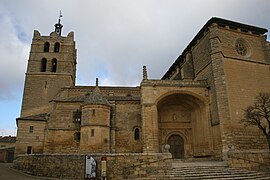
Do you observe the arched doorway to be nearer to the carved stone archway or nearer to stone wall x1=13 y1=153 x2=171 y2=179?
the carved stone archway

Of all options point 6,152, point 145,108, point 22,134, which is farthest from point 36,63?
point 145,108

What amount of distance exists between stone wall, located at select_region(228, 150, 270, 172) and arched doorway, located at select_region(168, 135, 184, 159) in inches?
321

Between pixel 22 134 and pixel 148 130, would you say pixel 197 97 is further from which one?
pixel 22 134

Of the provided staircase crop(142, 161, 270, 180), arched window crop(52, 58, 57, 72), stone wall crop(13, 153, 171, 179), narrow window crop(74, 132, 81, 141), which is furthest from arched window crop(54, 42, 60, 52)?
staircase crop(142, 161, 270, 180)

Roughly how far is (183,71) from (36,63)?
18544 mm

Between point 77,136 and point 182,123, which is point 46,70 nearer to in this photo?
point 77,136

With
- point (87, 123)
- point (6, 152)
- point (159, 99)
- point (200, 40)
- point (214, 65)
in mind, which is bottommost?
point (6, 152)

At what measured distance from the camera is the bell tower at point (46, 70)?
2730cm

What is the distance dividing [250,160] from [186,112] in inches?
370

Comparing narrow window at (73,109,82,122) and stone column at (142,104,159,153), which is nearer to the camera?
stone column at (142,104,159,153)

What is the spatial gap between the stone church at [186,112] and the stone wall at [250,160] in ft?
9.75

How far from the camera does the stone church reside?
57.1 ft

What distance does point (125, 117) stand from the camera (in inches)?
859

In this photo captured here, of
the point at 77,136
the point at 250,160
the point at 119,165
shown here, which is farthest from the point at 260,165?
the point at 77,136
